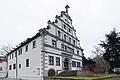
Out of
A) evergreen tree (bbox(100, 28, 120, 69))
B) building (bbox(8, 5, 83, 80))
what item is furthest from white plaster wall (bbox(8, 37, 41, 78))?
evergreen tree (bbox(100, 28, 120, 69))

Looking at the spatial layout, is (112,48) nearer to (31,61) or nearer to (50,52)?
(50,52)

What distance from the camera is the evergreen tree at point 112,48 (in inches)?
1815

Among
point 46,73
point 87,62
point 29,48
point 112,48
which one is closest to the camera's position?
point 46,73

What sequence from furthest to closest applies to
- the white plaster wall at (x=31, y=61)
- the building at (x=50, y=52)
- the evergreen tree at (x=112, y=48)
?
the evergreen tree at (x=112, y=48) → the white plaster wall at (x=31, y=61) → the building at (x=50, y=52)

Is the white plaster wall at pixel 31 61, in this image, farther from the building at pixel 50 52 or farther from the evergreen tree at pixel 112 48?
the evergreen tree at pixel 112 48

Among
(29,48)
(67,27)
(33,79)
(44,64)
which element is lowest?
(33,79)

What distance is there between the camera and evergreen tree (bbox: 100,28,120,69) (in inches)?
1815

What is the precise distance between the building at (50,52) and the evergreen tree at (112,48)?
6632 millimetres

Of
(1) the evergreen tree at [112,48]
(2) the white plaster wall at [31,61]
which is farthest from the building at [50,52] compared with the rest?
(1) the evergreen tree at [112,48]

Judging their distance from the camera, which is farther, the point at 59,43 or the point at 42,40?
the point at 59,43

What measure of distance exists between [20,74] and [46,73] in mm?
10695

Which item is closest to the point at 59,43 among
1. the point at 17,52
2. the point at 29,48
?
the point at 29,48

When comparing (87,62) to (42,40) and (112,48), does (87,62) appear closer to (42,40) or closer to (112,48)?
(112,48)

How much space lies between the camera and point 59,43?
36.5m
